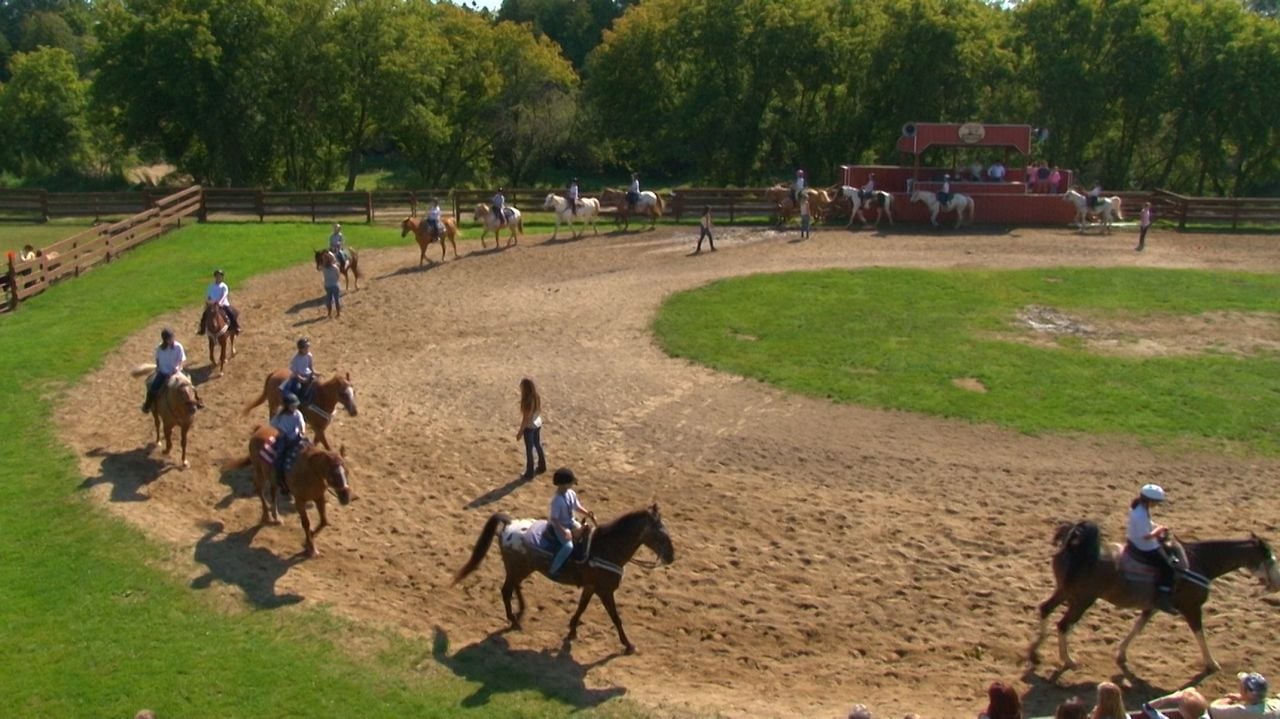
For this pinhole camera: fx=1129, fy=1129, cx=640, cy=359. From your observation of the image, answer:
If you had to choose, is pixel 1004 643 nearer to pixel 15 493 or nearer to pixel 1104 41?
pixel 15 493

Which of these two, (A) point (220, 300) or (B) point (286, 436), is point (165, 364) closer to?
(B) point (286, 436)

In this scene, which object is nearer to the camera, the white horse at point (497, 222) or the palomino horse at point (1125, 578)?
the palomino horse at point (1125, 578)

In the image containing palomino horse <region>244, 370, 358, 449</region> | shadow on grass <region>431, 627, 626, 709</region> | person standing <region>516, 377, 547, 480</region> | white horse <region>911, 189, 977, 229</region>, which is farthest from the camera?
white horse <region>911, 189, 977, 229</region>

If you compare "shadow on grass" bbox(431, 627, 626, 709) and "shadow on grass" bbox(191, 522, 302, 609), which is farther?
"shadow on grass" bbox(191, 522, 302, 609)

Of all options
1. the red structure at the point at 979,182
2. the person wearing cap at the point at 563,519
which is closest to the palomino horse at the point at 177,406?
the person wearing cap at the point at 563,519

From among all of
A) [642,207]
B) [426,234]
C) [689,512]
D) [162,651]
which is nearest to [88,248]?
[426,234]

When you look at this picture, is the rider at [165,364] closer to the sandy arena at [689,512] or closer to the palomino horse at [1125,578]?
the sandy arena at [689,512]

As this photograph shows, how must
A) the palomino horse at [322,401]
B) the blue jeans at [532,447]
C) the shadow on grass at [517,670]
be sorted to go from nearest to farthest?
the shadow on grass at [517,670], the blue jeans at [532,447], the palomino horse at [322,401]

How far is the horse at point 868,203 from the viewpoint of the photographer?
41.1 metres

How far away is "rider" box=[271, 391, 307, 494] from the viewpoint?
15.5 m

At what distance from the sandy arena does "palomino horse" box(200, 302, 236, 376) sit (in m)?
0.47

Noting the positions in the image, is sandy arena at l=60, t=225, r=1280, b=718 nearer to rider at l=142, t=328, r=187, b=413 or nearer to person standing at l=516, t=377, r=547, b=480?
person standing at l=516, t=377, r=547, b=480

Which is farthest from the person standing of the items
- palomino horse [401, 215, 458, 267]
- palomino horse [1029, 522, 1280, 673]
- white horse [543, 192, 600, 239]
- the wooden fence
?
white horse [543, 192, 600, 239]

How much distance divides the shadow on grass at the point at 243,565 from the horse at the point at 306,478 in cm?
38
